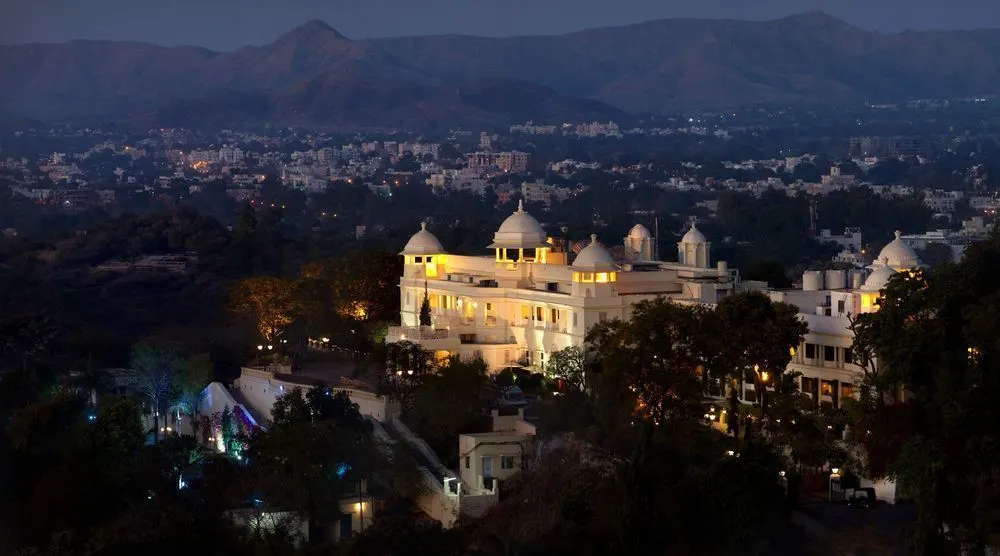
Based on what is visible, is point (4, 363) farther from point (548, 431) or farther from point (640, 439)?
point (640, 439)

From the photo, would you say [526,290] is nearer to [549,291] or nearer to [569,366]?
[549,291]

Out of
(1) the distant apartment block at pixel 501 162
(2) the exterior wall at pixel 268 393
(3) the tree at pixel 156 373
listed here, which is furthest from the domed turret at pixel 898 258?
(1) the distant apartment block at pixel 501 162

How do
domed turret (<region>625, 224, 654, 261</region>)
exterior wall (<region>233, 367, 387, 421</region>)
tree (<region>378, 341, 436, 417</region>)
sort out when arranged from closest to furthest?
exterior wall (<region>233, 367, 387, 421</region>) → tree (<region>378, 341, 436, 417</region>) → domed turret (<region>625, 224, 654, 261</region>)

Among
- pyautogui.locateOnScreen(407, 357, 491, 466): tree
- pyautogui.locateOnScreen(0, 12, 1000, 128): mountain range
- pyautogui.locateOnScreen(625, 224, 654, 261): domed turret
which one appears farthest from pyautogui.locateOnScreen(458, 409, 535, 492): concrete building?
pyautogui.locateOnScreen(0, 12, 1000, 128): mountain range

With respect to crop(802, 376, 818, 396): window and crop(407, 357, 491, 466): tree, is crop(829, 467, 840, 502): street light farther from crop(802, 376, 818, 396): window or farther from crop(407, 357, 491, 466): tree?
crop(407, 357, 491, 466): tree

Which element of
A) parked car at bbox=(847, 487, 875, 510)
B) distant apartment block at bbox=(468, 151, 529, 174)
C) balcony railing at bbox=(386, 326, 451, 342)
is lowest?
parked car at bbox=(847, 487, 875, 510)

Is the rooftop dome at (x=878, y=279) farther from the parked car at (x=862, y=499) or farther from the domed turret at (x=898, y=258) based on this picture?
the parked car at (x=862, y=499)
